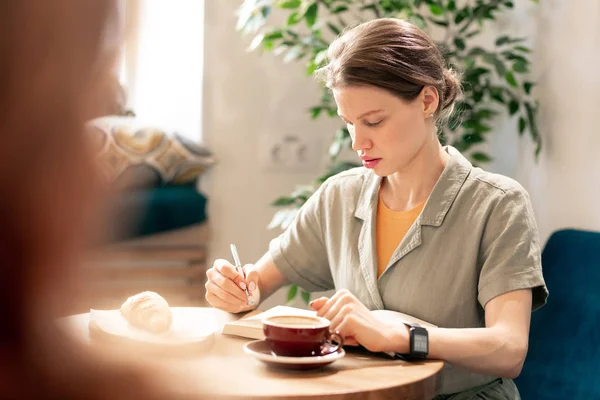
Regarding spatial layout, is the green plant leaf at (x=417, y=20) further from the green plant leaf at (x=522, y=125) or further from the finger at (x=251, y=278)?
the finger at (x=251, y=278)

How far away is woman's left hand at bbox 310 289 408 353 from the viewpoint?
119 centimetres

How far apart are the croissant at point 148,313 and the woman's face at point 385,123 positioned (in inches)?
18.9

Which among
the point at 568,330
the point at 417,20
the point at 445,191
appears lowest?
the point at 568,330

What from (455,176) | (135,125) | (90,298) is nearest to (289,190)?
(135,125)

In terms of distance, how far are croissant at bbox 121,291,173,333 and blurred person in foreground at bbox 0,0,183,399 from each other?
0.87 metres

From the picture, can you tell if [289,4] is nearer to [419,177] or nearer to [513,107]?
[513,107]

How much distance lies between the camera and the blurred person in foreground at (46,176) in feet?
0.90

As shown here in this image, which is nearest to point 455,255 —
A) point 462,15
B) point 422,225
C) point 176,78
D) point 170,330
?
point 422,225

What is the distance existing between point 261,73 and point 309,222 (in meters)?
1.27

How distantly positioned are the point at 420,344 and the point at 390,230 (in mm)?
360

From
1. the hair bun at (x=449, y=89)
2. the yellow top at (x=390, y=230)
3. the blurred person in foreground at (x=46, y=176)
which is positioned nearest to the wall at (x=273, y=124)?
the hair bun at (x=449, y=89)

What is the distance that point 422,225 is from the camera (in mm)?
1454

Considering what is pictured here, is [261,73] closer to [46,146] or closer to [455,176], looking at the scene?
[455,176]

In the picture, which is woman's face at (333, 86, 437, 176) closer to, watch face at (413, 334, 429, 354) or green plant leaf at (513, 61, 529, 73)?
watch face at (413, 334, 429, 354)
